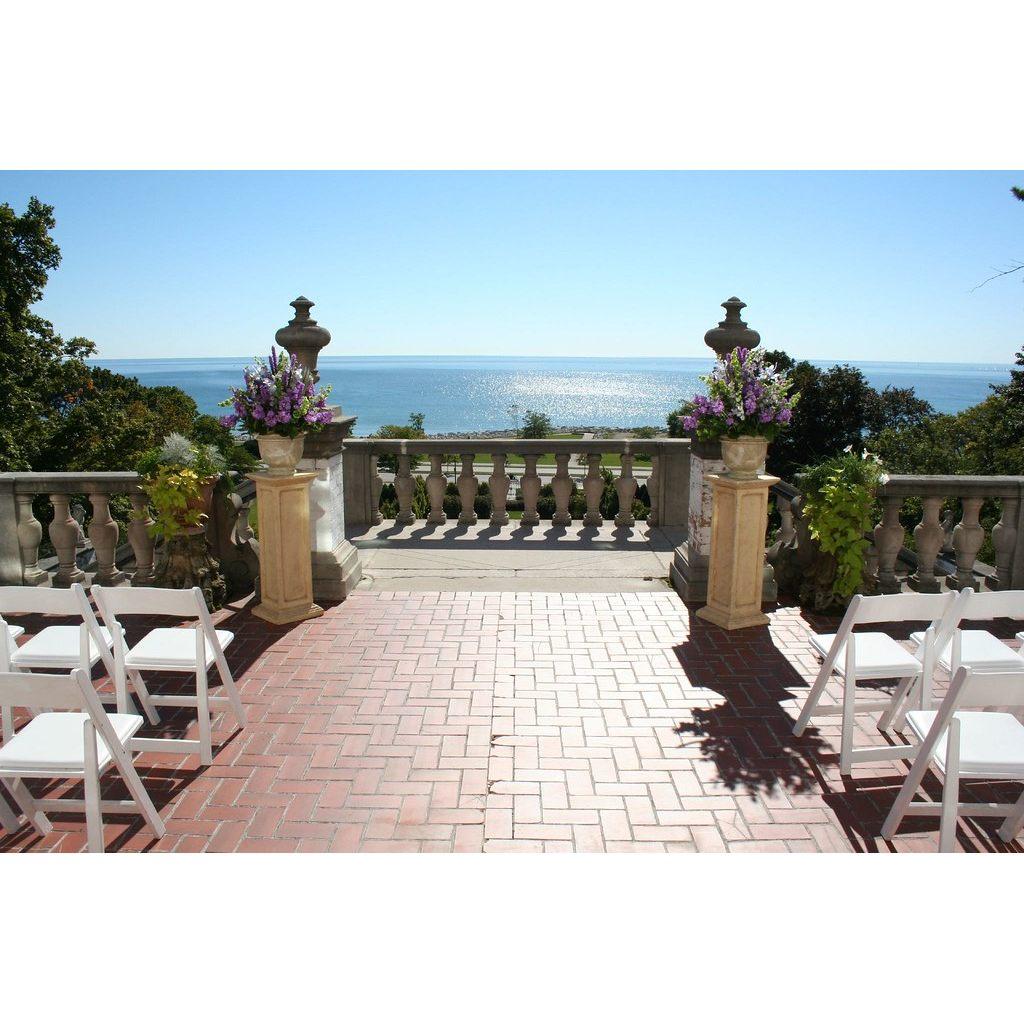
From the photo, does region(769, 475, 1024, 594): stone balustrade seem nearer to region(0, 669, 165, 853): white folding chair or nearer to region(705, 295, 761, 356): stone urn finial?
region(705, 295, 761, 356): stone urn finial

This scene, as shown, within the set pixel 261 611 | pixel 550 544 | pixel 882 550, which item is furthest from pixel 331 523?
pixel 882 550

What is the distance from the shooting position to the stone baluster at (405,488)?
8.60 m

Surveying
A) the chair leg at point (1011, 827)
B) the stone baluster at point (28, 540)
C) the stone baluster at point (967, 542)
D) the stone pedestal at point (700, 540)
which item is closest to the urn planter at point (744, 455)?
the stone pedestal at point (700, 540)

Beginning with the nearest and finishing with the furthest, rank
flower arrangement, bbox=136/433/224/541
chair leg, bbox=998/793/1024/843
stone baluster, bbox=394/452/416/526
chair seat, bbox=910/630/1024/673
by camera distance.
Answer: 1. chair leg, bbox=998/793/1024/843
2. chair seat, bbox=910/630/1024/673
3. flower arrangement, bbox=136/433/224/541
4. stone baluster, bbox=394/452/416/526

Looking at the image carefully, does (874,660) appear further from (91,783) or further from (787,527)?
(91,783)

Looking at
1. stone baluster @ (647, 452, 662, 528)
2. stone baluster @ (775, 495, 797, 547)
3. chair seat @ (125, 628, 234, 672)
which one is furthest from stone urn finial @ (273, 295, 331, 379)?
stone baluster @ (775, 495, 797, 547)

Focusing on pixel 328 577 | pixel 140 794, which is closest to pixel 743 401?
pixel 328 577

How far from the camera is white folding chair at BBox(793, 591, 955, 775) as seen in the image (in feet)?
11.9

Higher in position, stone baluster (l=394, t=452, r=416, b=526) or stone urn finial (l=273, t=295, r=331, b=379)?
stone urn finial (l=273, t=295, r=331, b=379)

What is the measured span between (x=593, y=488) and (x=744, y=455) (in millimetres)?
2875

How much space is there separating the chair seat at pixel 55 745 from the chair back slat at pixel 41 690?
35 cm

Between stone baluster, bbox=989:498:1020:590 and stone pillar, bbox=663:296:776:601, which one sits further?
stone pillar, bbox=663:296:776:601

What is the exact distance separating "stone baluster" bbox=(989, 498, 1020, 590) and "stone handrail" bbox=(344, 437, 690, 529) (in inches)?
120

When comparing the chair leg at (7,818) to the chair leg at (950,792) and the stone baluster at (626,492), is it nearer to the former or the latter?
Answer: the chair leg at (950,792)
